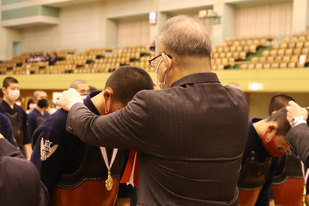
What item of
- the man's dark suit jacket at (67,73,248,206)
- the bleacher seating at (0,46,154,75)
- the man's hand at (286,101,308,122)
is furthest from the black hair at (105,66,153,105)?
the bleacher seating at (0,46,154,75)

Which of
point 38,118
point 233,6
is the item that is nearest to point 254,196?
point 38,118

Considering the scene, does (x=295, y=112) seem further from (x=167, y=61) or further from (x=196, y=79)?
(x=167, y=61)

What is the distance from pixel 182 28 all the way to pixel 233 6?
17054 millimetres

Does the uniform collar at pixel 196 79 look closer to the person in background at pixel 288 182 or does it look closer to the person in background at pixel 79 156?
the person in background at pixel 79 156

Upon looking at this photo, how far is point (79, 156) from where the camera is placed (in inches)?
95.3

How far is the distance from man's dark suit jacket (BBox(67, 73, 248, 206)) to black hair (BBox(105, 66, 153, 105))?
0.58 meters

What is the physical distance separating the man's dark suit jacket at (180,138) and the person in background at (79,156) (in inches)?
23.1

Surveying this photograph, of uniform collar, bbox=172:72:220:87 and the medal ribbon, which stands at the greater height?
uniform collar, bbox=172:72:220:87

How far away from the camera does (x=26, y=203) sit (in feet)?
4.50

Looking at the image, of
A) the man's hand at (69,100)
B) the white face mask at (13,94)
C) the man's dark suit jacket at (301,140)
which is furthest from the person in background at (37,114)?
the man's dark suit jacket at (301,140)

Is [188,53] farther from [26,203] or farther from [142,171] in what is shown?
[26,203]

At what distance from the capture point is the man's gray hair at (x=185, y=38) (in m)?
1.79

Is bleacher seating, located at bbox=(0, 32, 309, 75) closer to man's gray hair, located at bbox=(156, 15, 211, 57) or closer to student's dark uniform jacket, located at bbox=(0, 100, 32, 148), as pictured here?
student's dark uniform jacket, located at bbox=(0, 100, 32, 148)

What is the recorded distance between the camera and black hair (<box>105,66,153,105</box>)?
2.38 m
